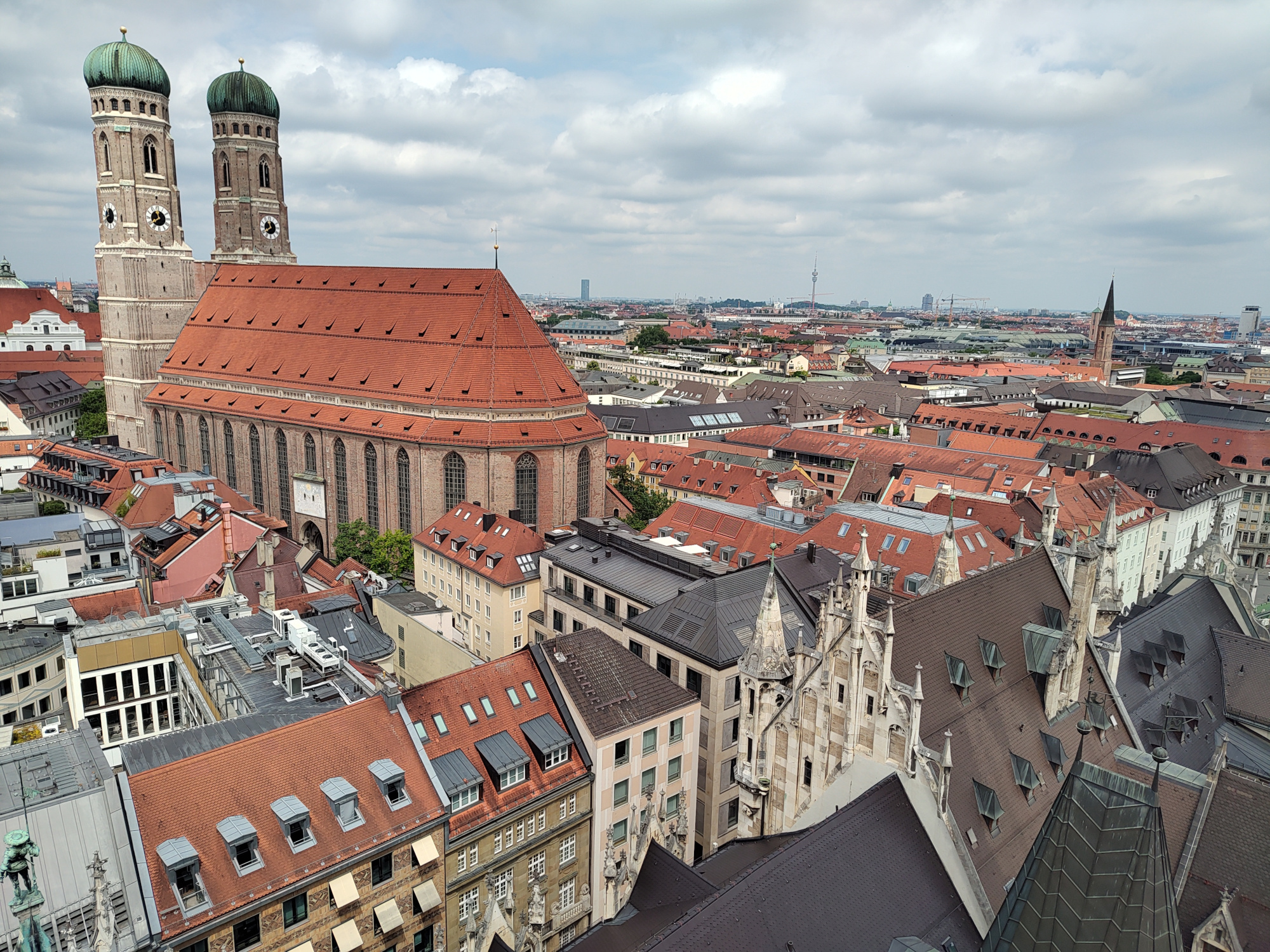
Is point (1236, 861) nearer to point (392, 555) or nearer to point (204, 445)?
point (392, 555)

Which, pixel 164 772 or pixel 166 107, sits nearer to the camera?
pixel 164 772

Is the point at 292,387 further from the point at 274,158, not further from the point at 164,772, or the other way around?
the point at 164,772

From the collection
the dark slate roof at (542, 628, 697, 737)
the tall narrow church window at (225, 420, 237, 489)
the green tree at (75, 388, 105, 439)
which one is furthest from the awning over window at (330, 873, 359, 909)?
the green tree at (75, 388, 105, 439)

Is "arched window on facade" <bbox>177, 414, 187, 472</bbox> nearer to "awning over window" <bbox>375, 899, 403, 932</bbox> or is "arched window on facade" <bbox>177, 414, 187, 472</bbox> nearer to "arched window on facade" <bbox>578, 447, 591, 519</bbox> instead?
"arched window on facade" <bbox>578, 447, 591, 519</bbox>

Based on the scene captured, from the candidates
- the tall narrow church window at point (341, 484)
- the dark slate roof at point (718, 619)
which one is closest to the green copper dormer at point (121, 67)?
the tall narrow church window at point (341, 484)

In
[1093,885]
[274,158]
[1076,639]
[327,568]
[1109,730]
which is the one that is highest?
[274,158]

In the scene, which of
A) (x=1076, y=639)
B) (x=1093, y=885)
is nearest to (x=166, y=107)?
(x=1076, y=639)

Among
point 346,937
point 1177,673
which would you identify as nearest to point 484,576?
point 346,937

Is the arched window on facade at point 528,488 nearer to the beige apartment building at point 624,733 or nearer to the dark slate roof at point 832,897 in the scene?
the beige apartment building at point 624,733
